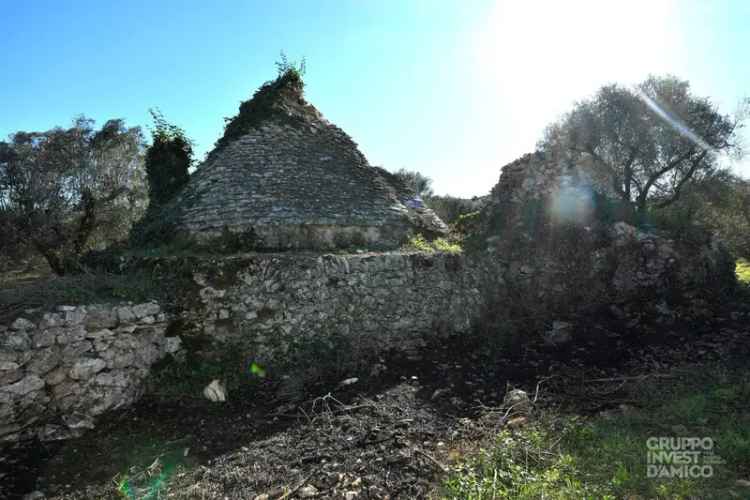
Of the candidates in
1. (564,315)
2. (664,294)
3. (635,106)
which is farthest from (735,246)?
(564,315)

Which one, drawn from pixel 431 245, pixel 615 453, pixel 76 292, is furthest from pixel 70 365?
pixel 431 245

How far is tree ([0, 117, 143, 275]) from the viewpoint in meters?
14.7

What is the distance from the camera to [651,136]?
16562 mm

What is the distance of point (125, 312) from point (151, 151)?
8339 mm

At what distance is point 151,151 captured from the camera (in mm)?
11352

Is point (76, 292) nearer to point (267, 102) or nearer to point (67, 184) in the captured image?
point (267, 102)

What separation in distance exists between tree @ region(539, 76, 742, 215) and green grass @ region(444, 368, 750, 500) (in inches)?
545

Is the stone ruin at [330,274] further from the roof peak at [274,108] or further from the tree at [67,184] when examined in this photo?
the tree at [67,184]

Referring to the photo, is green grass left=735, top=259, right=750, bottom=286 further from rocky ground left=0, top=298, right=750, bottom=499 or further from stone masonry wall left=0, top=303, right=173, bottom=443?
stone masonry wall left=0, top=303, right=173, bottom=443

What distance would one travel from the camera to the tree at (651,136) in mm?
16266

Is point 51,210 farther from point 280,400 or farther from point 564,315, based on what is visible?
point 564,315

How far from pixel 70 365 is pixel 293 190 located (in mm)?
5314

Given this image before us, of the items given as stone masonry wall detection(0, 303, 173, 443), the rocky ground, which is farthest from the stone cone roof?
the rocky ground

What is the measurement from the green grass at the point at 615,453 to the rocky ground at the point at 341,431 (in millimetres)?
310
